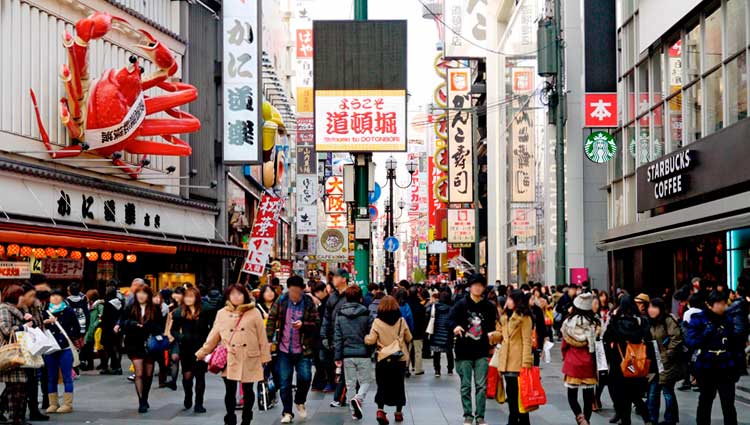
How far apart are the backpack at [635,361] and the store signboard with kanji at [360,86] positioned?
14452 mm

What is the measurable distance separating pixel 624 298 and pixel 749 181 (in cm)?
893

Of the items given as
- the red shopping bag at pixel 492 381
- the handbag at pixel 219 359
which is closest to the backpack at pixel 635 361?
the red shopping bag at pixel 492 381

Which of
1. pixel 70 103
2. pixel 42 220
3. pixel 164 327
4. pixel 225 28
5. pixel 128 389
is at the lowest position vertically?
pixel 128 389

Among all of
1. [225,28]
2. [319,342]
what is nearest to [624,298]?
[319,342]

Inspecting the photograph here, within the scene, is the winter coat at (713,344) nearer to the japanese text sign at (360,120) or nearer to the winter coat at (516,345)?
the winter coat at (516,345)

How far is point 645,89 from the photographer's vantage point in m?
27.8

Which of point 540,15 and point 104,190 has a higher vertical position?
point 540,15

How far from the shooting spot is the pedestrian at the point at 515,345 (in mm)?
11594

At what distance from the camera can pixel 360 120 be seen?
2552cm

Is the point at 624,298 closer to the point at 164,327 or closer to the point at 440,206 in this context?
the point at 164,327

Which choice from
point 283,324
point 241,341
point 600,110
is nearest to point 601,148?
point 600,110

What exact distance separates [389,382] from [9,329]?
474 cm

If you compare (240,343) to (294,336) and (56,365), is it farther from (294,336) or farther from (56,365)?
(56,365)

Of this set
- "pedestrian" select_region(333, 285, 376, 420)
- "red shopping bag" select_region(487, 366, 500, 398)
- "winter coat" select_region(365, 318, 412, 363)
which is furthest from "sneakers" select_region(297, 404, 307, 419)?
"red shopping bag" select_region(487, 366, 500, 398)
